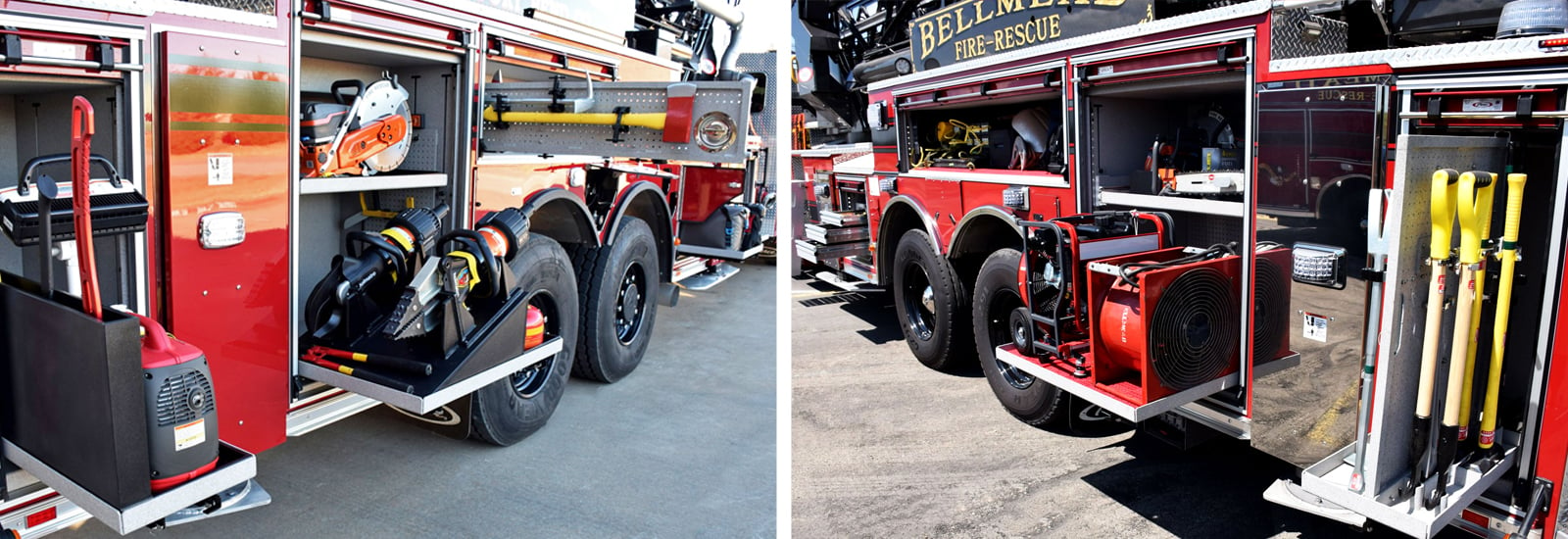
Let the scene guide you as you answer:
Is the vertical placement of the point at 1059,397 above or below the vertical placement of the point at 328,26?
below

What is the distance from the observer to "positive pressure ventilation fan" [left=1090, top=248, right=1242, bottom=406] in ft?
11.5

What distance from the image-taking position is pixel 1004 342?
17.0 feet

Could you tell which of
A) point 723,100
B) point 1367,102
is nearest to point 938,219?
point 723,100

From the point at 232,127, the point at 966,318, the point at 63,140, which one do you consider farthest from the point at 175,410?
the point at 966,318

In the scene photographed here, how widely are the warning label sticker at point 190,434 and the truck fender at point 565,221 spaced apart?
2.44 metres

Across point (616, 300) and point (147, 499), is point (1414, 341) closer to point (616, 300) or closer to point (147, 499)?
point (147, 499)

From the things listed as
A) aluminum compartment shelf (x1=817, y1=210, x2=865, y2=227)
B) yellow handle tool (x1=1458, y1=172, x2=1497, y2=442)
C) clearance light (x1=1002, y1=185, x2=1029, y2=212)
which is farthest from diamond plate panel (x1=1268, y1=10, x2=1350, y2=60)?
aluminum compartment shelf (x1=817, y1=210, x2=865, y2=227)

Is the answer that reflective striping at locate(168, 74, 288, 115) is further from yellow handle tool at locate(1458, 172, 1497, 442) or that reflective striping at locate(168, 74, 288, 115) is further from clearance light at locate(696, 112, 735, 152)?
yellow handle tool at locate(1458, 172, 1497, 442)

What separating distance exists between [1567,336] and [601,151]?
342cm

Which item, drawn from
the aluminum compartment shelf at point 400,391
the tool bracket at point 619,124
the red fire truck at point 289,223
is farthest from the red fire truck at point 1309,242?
the aluminum compartment shelf at point 400,391

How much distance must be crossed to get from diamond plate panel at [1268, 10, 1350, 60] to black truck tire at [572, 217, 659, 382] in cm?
341

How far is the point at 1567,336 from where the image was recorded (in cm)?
260

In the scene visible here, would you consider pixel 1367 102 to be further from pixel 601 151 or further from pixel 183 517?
pixel 183 517

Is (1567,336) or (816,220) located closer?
(1567,336)
